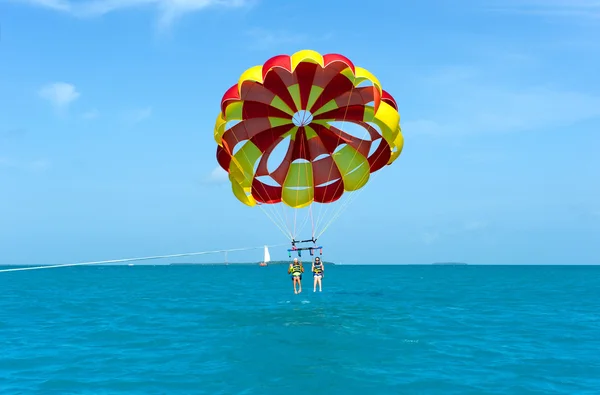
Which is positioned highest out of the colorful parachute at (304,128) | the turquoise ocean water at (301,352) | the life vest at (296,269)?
the colorful parachute at (304,128)

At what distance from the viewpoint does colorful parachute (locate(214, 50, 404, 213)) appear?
17422 mm

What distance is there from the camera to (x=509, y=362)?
510 inches

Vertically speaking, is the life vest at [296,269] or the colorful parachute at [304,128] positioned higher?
the colorful parachute at [304,128]

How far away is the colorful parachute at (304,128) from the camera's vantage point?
17.4m

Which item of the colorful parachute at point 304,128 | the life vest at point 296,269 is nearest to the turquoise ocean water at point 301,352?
the life vest at point 296,269

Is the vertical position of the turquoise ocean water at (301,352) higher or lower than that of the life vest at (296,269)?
lower

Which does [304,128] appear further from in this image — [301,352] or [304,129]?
[301,352]

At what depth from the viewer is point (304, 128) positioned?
20.4 metres

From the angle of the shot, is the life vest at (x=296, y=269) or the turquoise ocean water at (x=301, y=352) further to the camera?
the life vest at (x=296, y=269)

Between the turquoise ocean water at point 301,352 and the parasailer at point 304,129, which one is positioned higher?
the parasailer at point 304,129

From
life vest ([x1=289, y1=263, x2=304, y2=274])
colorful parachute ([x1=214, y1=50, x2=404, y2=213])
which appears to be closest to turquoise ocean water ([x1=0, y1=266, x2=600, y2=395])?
life vest ([x1=289, y1=263, x2=304, y2=274])

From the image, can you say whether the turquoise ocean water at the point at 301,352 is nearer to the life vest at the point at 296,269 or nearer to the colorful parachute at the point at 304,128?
the life vest at the point at 296,269

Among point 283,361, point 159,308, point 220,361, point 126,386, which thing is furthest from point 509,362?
point 159,308

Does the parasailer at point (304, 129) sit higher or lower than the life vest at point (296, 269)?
higher
